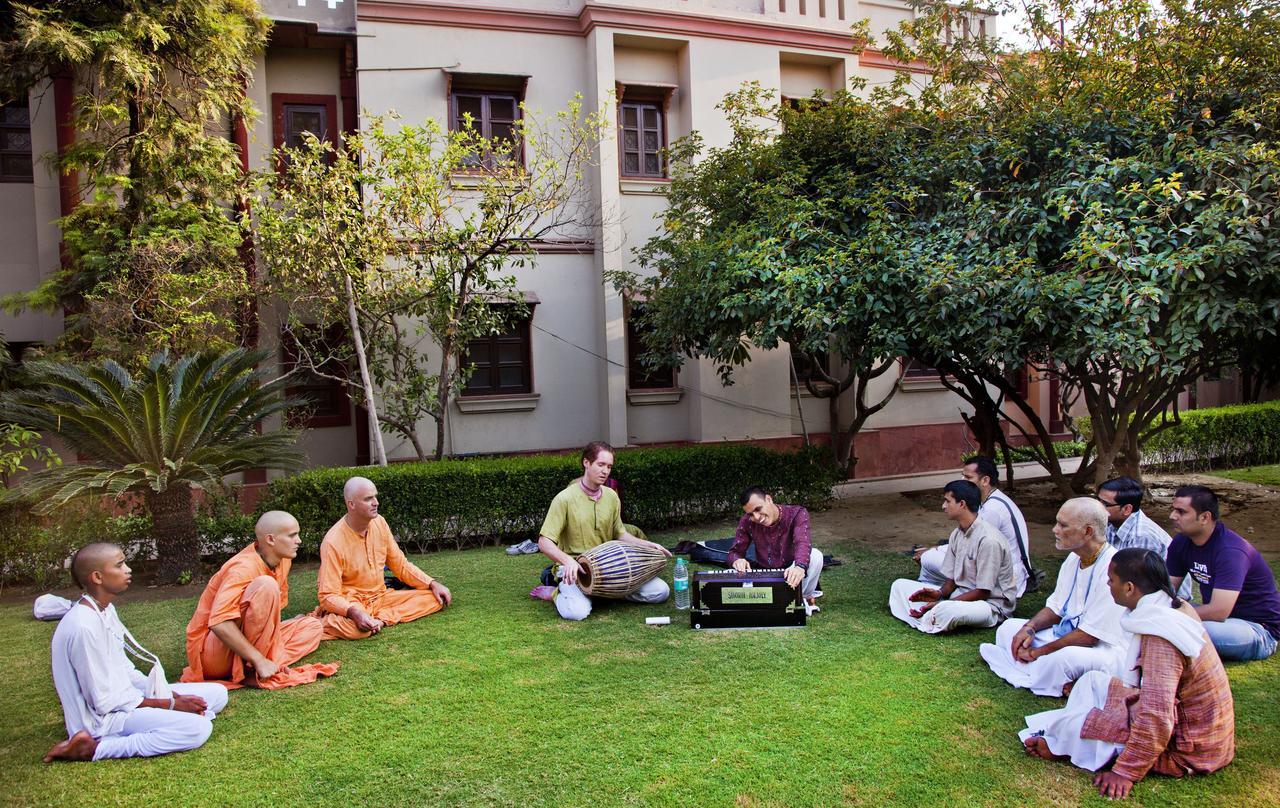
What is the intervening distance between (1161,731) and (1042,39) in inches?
343

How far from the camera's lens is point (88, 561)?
166 inches

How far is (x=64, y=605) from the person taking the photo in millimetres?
4645

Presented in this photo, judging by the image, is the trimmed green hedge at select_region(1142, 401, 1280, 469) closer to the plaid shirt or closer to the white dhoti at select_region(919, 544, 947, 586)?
the white dhoti at select_region(919, 544, 947, 586)

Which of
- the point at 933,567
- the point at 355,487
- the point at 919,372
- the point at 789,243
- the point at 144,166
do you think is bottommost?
the point at 933,567

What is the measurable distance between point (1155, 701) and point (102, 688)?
509 centimetres

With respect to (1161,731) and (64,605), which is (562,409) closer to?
(64,605)

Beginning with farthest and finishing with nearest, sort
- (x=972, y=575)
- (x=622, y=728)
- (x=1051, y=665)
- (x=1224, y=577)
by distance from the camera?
(x=972, y=575) → (x=1224, y=577) → (x=1051, y=665) → (x=622, y=728)

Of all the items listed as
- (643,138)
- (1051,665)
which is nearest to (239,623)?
(1051,665)

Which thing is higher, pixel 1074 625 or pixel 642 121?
pixel 642 121

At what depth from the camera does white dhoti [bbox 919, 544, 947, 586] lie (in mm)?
7027

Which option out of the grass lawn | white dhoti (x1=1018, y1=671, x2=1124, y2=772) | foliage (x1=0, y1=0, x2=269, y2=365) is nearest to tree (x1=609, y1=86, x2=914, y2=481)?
the grass lawn

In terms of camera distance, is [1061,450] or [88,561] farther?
[1061,450]

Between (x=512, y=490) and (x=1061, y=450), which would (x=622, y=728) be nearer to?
(x=512, y=490)

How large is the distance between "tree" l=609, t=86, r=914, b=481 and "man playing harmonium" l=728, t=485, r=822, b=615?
8.42 ft
